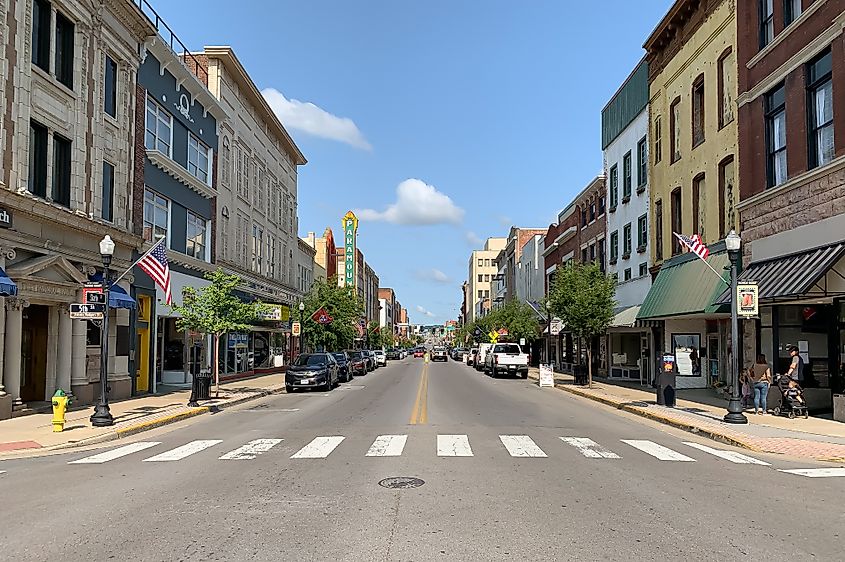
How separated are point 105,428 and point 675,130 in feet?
80.0

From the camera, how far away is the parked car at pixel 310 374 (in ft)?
101

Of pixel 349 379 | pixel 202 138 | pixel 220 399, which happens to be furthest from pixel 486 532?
pixel 349 379

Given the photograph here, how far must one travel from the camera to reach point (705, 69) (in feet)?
88.4

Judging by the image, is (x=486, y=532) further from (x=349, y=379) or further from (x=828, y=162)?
(x=349, y=379)

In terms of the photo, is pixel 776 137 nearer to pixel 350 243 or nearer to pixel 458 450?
pixel 458 450

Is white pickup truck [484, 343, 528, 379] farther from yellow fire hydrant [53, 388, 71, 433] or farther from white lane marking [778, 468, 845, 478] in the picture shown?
white lane marking [778, 468, 845, 478]

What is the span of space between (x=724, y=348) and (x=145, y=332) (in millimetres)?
21197

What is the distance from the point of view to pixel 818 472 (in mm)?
11492

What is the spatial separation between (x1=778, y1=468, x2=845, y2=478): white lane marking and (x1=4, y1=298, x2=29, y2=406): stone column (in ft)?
56.5

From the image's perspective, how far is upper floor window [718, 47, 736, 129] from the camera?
2466 centimetres

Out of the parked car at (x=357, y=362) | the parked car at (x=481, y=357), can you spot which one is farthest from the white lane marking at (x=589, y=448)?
the parked car at (x=481, y=357)

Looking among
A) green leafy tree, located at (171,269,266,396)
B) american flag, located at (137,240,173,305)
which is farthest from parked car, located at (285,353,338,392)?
american flag, located at (137,240,173,305)

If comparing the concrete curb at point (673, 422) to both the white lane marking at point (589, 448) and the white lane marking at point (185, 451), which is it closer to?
the white lane marking at point (589, 448)

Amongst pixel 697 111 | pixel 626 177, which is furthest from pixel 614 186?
pixel 697 111
